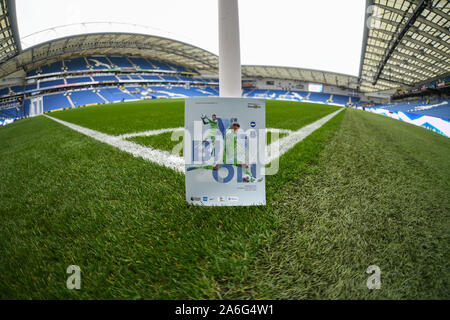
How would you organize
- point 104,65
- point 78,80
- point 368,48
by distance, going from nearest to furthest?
point 368,48 < point 78,80 < point 104,65

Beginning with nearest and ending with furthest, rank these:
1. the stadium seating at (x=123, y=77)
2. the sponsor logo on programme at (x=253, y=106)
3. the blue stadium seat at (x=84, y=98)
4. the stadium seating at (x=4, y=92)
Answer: the sponsor logo on programme at (x=253, y=106) < the stadium seating at (x=4, y=92) < the blue stadium seat at (x=84, y=98) < the stadium seating at (x=123, y=77)

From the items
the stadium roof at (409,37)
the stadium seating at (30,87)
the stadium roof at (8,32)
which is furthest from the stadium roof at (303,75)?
the stadium seating at (30,87)

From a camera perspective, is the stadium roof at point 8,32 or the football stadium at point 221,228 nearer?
the football stadium at point 221,228

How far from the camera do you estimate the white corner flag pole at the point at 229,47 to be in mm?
979

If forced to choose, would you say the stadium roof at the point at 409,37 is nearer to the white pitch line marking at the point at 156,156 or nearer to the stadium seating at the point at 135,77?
the white pitch line marking at the point at 156,156

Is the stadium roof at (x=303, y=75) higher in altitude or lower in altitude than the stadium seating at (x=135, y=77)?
higher

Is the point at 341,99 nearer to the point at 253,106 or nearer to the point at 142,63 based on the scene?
the point at 142,63

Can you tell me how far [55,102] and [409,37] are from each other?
121ft

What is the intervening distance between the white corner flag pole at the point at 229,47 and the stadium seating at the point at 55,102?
95.8ft

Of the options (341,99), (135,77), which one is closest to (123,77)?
(135,77)

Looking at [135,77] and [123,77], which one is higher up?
[135,77]

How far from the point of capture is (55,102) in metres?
22.3
